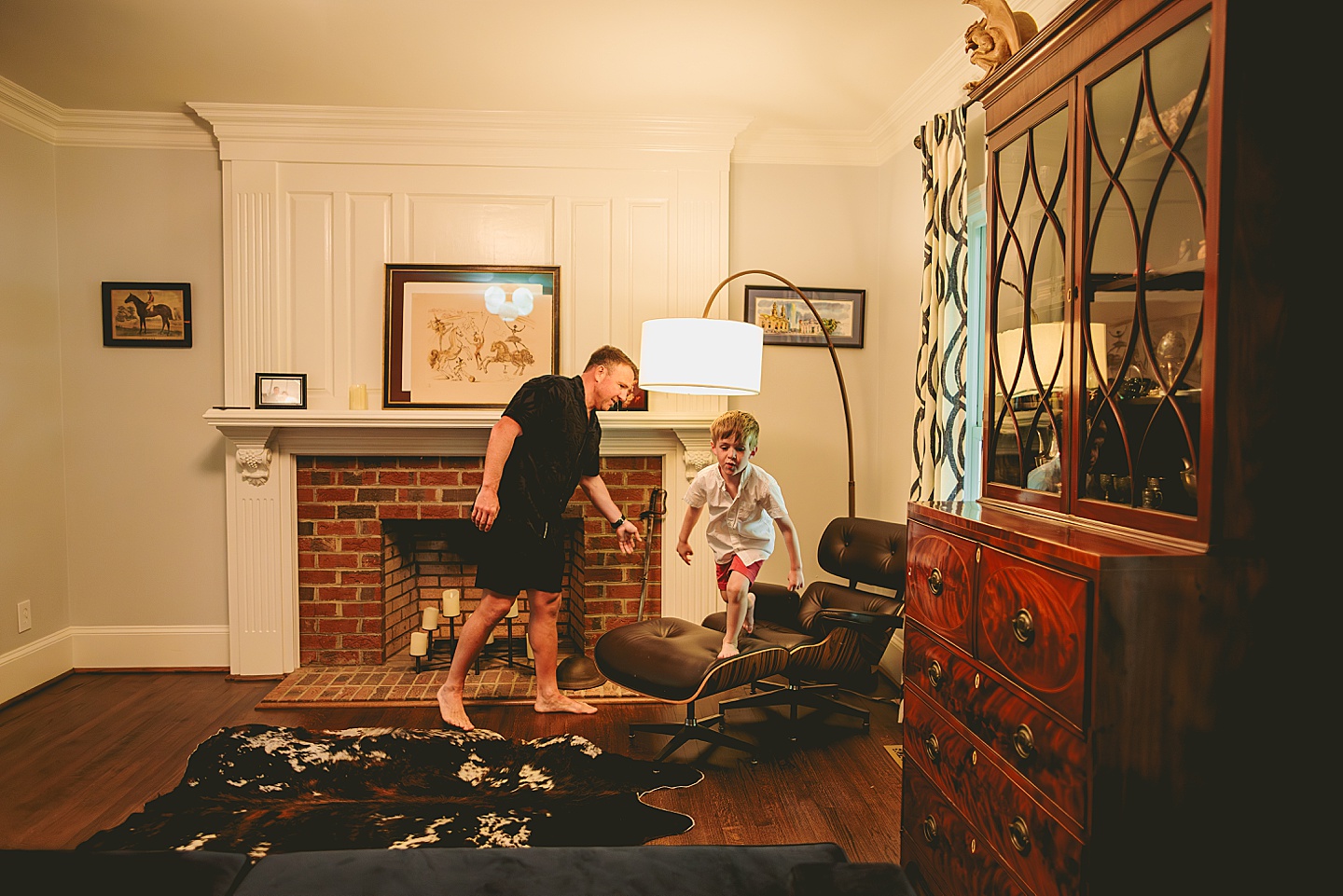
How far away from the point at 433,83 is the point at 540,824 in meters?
3.06

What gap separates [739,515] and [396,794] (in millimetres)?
1532

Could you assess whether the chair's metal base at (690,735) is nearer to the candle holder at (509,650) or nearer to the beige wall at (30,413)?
the candle holder at (509,650)

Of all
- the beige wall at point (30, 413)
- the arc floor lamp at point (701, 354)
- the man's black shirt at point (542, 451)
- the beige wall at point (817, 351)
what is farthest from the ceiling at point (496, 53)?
the man's black shirt at point (542, 451)

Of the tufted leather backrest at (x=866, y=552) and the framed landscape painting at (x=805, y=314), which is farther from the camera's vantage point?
the framed landscape painting at (x=805, y=314)

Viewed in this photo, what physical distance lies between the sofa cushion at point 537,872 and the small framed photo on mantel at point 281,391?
3.00 m

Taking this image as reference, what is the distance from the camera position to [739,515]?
10.0 ft

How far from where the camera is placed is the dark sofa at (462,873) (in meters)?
1.10

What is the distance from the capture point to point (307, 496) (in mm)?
3928

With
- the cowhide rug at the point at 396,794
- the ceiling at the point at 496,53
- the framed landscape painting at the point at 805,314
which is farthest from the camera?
the framed landscape painting at the point at 805,314

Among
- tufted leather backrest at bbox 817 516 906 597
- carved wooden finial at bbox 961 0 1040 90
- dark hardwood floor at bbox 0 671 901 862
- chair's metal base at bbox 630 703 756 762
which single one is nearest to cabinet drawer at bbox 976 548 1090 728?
dark hardwood floor at bbox 0 671 901 862

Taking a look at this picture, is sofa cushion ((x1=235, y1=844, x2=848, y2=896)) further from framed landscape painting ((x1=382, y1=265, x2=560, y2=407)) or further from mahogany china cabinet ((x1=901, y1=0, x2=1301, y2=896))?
framed landscape painting ((x1=382, y1=265, x2=560, y2=407))

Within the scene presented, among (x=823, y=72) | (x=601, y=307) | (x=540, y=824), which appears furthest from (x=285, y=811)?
(x=823, y=72)

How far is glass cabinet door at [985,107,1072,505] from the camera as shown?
164 cm

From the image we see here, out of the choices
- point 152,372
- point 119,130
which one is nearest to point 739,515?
point 152,372
